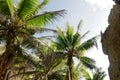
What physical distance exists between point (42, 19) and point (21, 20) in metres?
1.35

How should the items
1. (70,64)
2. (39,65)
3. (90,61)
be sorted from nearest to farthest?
(39,65), (70,64), (90,61)

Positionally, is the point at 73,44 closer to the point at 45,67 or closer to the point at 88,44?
the point at 88,44

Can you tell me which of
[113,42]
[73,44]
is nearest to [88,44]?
[73,44]

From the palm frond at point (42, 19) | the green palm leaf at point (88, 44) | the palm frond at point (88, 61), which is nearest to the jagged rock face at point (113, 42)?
the palm frond at point (42, 19)

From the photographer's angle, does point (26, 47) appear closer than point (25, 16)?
No

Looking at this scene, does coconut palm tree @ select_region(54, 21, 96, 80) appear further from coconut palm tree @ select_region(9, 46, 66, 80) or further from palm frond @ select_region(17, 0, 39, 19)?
palm frond @ select_region(17, 0, 39, 19)

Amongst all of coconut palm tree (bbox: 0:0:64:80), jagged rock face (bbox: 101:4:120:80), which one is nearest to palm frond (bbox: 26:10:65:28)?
coconut palm tree (bbox: 0:0:64:80)

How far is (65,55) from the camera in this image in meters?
23.6

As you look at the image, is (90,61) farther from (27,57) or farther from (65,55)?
(27,57)

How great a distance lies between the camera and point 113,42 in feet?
40.8

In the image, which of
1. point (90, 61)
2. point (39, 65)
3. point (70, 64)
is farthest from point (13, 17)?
point (90, 61)

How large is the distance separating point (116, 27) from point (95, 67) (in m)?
11.9

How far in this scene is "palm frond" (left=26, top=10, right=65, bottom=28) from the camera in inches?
647

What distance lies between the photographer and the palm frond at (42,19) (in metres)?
16.4
